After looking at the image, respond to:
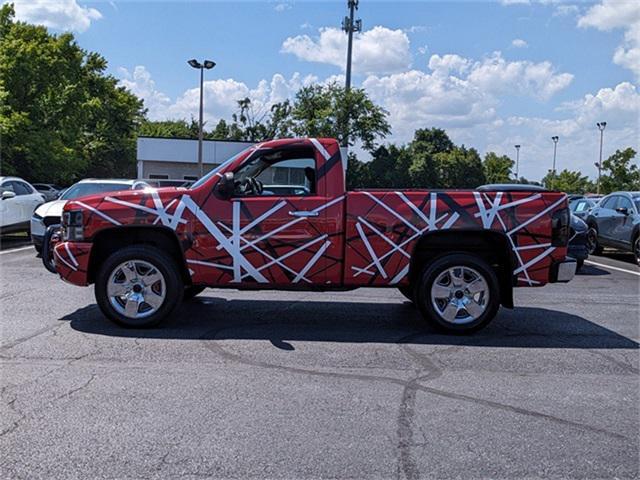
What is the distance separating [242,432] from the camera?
379 centimetres

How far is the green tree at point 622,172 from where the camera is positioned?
186ft

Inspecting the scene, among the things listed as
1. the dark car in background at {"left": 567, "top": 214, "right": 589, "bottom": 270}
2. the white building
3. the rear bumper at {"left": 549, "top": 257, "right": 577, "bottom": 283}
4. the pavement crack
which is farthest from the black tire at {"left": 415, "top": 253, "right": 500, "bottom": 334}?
the white building

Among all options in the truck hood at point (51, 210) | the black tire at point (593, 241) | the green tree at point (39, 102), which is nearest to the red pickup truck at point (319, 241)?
the truck hood at point (51, 210)

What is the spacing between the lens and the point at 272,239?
20.5ft

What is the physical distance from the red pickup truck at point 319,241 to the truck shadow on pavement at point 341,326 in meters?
0.27

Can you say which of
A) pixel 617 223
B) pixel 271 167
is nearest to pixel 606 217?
pixel 617 223

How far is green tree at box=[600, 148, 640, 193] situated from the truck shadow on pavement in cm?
5592

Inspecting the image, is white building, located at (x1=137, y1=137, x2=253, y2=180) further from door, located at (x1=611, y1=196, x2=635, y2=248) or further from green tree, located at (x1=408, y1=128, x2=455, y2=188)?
door, located at (x1=611, y1=196, x2=635, y2=248)

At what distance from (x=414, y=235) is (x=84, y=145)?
1842 inches

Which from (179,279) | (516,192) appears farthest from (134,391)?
(516,192)

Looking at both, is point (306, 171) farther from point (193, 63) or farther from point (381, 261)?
point (193, 63)

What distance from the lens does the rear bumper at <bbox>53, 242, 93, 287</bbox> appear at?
20.8 ft

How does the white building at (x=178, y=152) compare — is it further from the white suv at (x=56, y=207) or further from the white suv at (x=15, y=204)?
the white suv at (x=56, y=207)

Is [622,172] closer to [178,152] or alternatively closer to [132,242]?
[178,152]
